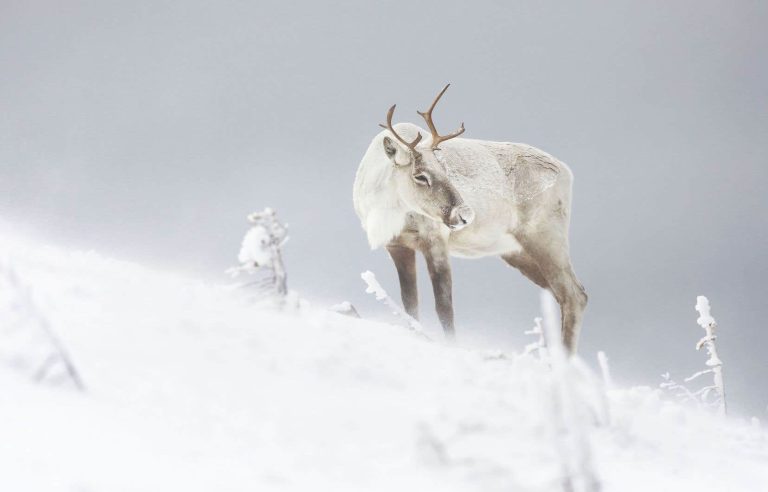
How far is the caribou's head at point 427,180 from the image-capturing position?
7.88 m

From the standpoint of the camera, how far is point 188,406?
6.11 feet

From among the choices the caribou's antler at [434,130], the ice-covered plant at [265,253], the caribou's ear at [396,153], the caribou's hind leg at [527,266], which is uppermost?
the caribou's antler at [434,130]

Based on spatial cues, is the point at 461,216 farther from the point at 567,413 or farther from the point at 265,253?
the point at 567,413

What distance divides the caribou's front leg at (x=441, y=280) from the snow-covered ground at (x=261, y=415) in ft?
16.9

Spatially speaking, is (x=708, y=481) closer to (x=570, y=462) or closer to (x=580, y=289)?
(x=570, y=462)

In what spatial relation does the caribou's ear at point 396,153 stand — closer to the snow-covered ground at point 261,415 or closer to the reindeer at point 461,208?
the reindeer at point 461,208

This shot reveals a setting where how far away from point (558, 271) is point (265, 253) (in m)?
7.06

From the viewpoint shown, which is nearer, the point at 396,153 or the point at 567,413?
the point at 567,413

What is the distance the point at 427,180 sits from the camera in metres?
8.10

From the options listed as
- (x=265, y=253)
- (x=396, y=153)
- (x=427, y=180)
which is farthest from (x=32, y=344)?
(x=396, y=153)

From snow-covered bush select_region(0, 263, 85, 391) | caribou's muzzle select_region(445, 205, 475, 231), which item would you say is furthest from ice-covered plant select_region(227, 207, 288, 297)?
caribou's muzzle select_region(445, 205, 475, 231)

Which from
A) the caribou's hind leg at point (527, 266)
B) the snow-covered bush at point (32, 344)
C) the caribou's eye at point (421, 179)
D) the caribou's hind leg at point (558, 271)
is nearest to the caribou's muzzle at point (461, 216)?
the caribou's eye at point (421, 179)

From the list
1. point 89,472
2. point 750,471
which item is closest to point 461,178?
point 750,471

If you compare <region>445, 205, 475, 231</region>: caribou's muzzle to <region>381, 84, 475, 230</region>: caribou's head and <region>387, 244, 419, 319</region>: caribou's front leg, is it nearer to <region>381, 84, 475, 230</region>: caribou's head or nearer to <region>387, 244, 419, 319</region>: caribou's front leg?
<region>381, 84, 475, 230</region>: caribou's head
